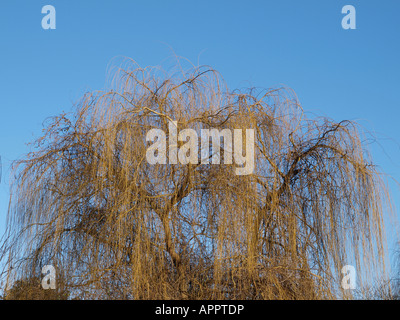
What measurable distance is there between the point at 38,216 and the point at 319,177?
353 cm

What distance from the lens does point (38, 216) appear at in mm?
6918

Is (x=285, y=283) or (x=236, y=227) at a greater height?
(x=236, y=227)

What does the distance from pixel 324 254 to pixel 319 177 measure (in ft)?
3.11
